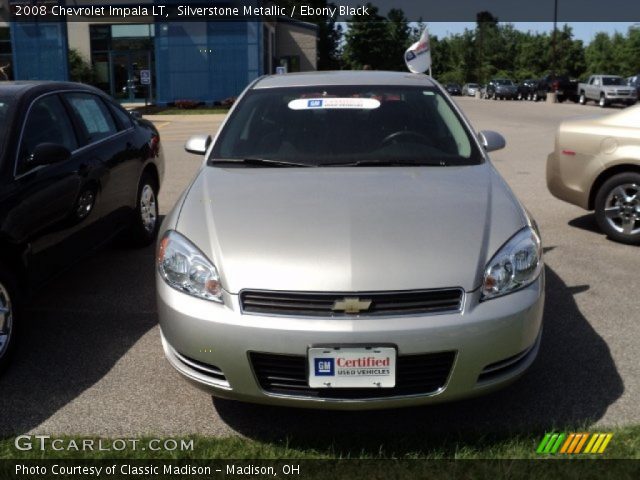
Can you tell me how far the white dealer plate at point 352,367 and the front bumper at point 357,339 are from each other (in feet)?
0.13

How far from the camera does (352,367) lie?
2.77m

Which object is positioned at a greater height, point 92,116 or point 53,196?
point 92,116

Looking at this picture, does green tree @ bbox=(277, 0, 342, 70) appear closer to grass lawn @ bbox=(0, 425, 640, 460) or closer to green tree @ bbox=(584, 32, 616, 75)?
green tree @ bbox=(584, 32, 616, 75)

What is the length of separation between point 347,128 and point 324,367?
1.90 meters

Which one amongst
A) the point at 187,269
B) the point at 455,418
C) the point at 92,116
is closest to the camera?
the point at 187,269

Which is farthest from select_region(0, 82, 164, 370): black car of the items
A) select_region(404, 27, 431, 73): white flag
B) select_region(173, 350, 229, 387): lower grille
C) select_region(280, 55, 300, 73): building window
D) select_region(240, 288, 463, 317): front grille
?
select_region(280, 55, 300, 73): building window

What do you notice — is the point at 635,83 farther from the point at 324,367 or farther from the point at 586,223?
the point at 324,367

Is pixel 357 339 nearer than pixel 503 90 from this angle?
Yes

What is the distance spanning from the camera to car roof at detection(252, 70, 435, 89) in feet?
15.3

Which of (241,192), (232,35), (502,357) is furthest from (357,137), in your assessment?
(232,35)

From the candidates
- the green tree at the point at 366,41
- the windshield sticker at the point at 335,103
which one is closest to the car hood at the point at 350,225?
the windshield sticker at the point at 335,103

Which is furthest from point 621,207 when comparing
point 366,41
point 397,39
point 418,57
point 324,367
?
point 397,39

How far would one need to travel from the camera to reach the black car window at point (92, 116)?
17.2 ft

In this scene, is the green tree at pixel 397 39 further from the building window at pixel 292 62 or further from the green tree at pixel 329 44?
the building window at pixel 292 62
